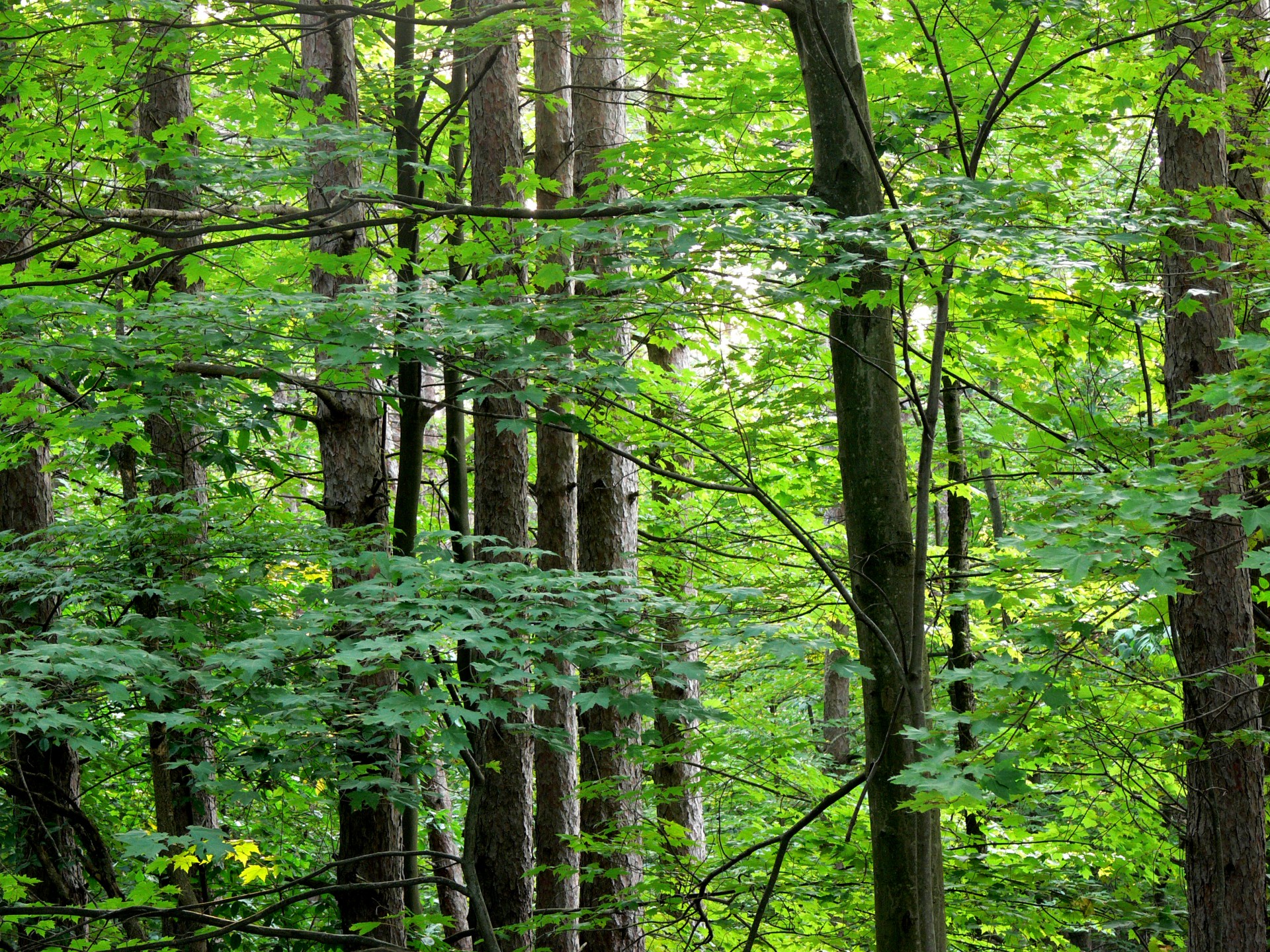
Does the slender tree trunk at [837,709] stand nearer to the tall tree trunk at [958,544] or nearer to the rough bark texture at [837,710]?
the rough bark texture at [837,710]

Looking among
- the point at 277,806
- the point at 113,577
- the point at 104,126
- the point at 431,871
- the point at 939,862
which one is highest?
the point at 104,126

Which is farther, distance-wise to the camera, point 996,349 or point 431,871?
point 431,871

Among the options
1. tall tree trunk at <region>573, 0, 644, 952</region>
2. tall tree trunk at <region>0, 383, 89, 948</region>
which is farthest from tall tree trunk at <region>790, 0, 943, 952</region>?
tall tree trunk at <region>0, 383, 89, 948</region>

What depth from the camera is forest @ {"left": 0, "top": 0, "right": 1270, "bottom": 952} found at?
148 inches

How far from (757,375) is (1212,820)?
13.4ft

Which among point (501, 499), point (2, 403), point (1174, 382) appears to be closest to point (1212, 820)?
point (1174, 382)

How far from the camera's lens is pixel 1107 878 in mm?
9070

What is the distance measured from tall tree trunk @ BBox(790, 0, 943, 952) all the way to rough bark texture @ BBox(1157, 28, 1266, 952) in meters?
2.69

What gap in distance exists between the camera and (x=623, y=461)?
8164mm

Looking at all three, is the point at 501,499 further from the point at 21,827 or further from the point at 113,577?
the point at 21,827

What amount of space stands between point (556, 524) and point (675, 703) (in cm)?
412

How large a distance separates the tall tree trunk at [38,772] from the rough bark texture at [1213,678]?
6427mm

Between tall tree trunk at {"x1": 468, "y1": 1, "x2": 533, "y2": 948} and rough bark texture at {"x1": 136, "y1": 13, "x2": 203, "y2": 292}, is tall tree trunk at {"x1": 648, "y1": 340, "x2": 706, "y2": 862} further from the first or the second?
rough bark texture at {"x1": 136, "y1": 13, "x2": 203, "y2": 292}

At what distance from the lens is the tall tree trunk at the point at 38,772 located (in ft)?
18.5
